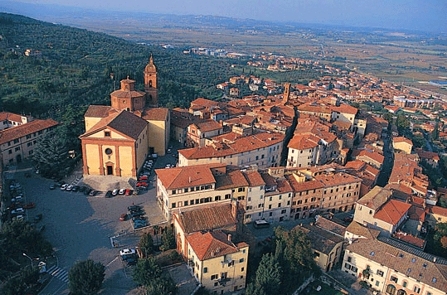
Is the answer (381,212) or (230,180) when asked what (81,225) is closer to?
(230,180)

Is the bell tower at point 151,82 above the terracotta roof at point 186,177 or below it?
above

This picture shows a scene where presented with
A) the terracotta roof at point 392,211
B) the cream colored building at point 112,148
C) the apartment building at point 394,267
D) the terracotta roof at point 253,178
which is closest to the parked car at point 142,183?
the cream colored building at point 112,148

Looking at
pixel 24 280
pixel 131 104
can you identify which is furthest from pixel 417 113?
pixel 24 280

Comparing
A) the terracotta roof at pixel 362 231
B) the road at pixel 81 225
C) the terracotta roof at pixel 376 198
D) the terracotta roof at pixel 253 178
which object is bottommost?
the road at pixel 81 225

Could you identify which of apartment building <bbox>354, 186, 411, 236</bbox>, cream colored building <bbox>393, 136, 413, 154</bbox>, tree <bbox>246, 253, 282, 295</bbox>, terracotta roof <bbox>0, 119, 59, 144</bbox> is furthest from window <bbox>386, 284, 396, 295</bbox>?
terracotta roof <bbox>0, 119, 59, 144</bbox>

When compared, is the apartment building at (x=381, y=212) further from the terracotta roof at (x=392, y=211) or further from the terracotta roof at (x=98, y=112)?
the terracotta roof at (x=98, y=112)

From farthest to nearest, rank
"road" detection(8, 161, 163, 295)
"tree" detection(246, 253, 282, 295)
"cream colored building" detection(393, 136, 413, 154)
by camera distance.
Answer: "cream colored building" detection(393, 136, 413, 154) < "road" detection(8, 161, 163, 295) < "tree" detection(246, 253, 282, 295)

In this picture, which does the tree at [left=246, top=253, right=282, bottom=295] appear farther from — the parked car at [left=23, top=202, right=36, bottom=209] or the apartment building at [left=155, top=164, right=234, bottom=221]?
the parked car at [left=23, top=202, right=36, bottom=209]
